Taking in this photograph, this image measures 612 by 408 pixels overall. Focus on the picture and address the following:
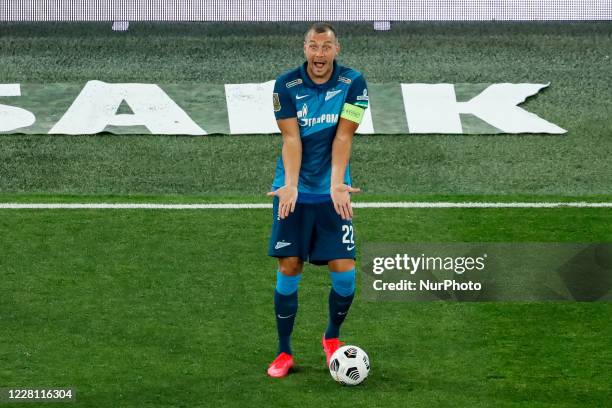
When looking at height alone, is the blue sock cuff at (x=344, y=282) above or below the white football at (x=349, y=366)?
above

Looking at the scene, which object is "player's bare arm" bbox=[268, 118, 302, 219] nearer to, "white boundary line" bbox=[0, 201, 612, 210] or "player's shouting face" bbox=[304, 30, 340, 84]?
"player's shouting face" bbox=[304, 30, 340, 84]

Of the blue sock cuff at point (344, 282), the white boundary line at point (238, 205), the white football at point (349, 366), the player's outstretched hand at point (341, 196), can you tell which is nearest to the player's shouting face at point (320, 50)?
Result: the player's outstretched hand at point (341, 196)

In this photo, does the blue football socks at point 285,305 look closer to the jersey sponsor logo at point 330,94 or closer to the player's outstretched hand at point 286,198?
the player's outstretched hand at point 286,198

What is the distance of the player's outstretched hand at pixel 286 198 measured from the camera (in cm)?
920

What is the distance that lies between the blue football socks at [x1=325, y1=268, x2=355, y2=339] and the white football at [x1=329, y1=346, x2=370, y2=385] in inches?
15.1

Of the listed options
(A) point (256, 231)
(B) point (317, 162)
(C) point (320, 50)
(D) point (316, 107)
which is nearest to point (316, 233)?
(B) point (317, 162)

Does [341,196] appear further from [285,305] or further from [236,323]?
[236,323]

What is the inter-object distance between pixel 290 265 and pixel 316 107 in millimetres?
1103

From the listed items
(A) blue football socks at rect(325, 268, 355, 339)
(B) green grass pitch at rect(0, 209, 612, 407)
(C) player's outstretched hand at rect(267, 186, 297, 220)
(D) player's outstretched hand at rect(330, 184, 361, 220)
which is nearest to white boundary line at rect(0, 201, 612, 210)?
(B) green grass pitch at rect(0, 209, 612, 407)

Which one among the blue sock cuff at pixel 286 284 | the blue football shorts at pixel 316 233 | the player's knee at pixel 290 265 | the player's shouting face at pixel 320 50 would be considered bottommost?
the blue sock cuff at pixel 286 284

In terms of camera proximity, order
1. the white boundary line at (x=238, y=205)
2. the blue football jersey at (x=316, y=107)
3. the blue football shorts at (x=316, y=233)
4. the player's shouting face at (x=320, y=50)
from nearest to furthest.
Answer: the player's shouting face at (x=320, y=50) → the blue football jersey at (x=316, y=107) → the blue football shorts at (x=316, y=233) → the white boundary line at (x=238, y=205)

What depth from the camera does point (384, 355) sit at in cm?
1001

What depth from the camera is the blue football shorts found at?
30.7 feet

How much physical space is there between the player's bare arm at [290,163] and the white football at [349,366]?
103 cm
